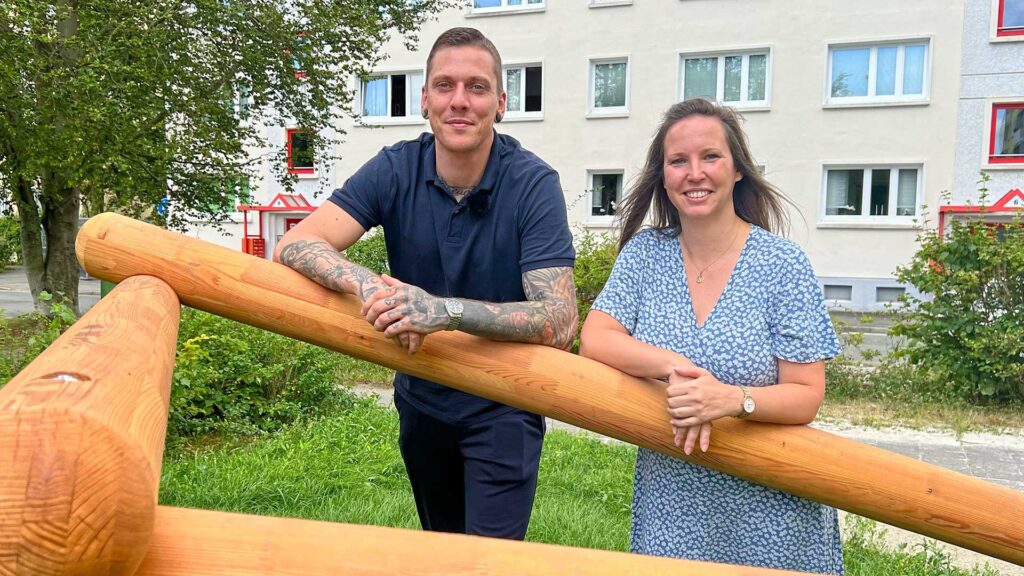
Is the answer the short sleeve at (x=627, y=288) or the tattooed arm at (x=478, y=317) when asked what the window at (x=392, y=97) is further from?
the tattooed arm at (x=478, y=317)

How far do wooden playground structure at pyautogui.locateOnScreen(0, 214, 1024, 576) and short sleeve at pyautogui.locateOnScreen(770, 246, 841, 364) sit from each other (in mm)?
197

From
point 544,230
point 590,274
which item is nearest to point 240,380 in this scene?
point 590,274

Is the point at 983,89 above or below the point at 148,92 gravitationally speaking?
above

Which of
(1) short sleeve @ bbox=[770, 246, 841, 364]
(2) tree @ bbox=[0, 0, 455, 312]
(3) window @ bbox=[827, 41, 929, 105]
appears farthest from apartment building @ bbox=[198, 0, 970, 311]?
(1) short sleeve @ bbox=[770, 246, 841, 364]

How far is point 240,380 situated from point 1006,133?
1669 cm

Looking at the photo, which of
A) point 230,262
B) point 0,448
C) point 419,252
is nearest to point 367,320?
point 230,262

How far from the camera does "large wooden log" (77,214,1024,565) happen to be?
154 cm

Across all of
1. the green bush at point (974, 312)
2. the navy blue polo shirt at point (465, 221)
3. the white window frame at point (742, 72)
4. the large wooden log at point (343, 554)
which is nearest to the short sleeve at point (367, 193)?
the navy blue polo shirt at point (465, 221)

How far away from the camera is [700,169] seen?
1.81 metres

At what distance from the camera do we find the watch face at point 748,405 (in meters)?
1.53

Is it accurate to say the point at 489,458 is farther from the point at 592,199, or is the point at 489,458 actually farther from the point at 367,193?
the point at 592,199

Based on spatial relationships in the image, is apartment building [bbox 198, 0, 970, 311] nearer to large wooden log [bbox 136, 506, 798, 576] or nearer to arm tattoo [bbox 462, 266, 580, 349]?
arm tattoo [bbox 462, 266, 580, 349]

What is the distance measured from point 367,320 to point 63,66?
8.13 meters

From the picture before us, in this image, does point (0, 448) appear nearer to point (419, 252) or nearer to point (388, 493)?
point (419, 252)
